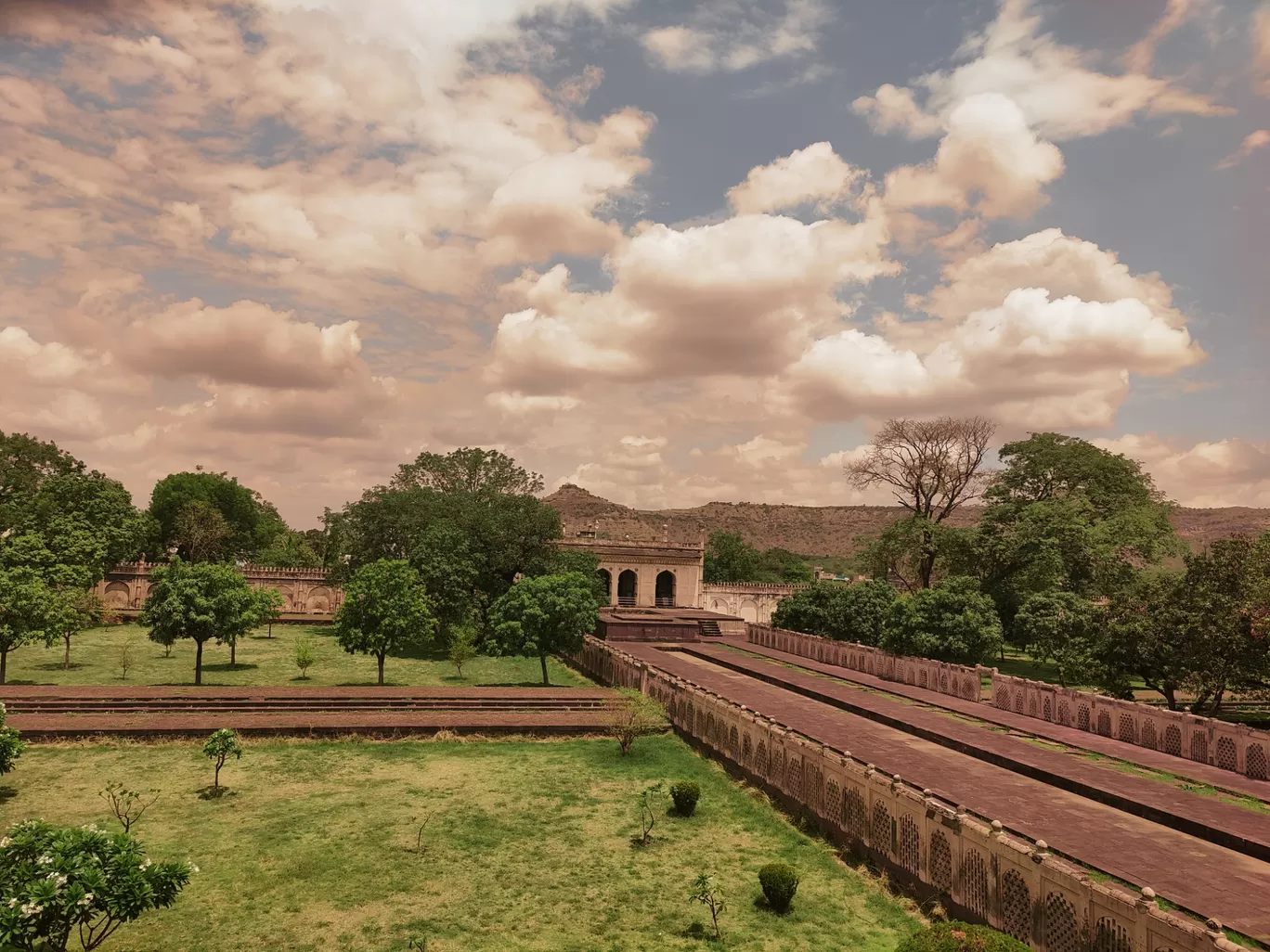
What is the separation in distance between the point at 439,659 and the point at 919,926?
101 ft

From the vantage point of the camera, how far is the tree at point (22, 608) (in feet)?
82.8

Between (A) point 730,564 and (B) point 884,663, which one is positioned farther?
(A) point 730,564

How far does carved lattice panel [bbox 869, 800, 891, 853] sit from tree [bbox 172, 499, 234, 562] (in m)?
60.7

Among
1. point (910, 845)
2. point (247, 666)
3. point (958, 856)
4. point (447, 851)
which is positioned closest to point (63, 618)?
point (247, 666)

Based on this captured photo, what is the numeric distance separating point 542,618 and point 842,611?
1816cm

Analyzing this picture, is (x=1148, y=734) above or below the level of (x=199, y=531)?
below

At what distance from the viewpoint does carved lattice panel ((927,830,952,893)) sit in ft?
37.5

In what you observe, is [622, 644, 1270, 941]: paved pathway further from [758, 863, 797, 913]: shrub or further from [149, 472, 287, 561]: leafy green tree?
[149, 472, 287, 561]: leafy green tree

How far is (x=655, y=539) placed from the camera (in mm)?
65750

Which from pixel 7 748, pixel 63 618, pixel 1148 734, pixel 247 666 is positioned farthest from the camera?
pixel 247 666

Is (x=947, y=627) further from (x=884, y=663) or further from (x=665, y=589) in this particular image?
(x=665, y=589)

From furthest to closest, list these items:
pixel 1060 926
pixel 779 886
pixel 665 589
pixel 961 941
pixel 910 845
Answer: pixel 665 589
pixel 910 845
pixel 779 886
pixel 1060 926
pixel 961 941

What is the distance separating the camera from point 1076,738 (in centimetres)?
2236

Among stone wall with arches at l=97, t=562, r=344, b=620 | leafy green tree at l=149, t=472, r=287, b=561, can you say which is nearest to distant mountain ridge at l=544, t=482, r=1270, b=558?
leafy green tree at l=149, t=472, r=287, b=561
